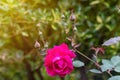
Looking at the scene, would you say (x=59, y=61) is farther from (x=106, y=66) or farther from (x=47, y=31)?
(x=47, y=31)

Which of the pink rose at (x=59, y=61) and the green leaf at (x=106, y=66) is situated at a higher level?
the pink rose at (x=59, y=61)

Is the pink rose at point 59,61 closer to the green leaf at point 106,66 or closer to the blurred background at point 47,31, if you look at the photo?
the green leaf at point 106,66

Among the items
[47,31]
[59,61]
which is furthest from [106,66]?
[47,31]

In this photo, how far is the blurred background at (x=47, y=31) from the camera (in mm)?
2709

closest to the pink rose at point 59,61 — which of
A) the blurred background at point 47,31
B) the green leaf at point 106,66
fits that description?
the green leaf at point 106,66

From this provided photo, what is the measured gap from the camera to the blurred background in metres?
2.71

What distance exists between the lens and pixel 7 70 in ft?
9.76

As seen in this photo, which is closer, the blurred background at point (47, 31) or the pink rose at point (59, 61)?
the pink rose at point (59, 61)

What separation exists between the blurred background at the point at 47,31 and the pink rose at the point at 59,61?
0.98 meters

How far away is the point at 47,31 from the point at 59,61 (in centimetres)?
120

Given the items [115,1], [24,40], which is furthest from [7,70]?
[115,1]

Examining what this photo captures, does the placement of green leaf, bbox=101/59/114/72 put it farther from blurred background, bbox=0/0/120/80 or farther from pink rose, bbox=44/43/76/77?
blurred background, bbox=0/0/120/80

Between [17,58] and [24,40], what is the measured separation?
0.15m

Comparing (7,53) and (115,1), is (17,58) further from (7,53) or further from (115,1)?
(115,1)
